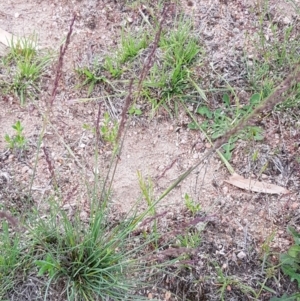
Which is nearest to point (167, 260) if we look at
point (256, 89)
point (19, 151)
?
point (19, 151)

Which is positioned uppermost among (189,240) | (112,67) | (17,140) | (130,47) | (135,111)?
(130,47)

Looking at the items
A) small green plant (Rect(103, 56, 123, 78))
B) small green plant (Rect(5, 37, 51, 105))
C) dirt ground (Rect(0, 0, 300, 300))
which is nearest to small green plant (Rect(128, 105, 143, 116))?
dirt ground (Rect(0, 0, 300, 300))

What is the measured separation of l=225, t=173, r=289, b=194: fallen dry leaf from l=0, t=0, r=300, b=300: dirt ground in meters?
0.03

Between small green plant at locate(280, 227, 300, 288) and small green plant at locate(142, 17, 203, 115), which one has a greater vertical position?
small green plant at locate(142, 17, 203, 115)

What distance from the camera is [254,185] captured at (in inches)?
91.7

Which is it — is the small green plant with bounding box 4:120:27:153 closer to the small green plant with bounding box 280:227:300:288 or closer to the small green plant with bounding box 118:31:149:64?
the small green plant with bounding box 118:31:149:64

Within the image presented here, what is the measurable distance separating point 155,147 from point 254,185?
502mm

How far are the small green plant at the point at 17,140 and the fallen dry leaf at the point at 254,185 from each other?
0.96 meters

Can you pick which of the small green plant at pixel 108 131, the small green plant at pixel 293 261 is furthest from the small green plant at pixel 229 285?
the small green plant at pixel 108 131

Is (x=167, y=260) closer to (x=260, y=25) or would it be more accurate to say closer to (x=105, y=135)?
(x=105, y=135)

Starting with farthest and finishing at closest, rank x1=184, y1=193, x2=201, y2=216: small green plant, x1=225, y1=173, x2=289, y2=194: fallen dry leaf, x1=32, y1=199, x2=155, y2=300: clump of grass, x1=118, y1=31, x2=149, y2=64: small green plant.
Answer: x1=118, y1=31, x2=149, y2=64: small green plant, x1=225, y1=173, x2=289, y2=194: fallen dry leaf, x1=184, y1=193, x2=201, y2=216: small green plant, x1=32, y1=199, x2=155, y2=300: clump of grass

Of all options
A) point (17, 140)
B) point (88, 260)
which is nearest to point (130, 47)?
point (17, 140)

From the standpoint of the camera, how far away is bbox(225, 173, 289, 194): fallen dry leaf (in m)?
2.32

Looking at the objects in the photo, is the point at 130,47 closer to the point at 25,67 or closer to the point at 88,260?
the point at 25,67
